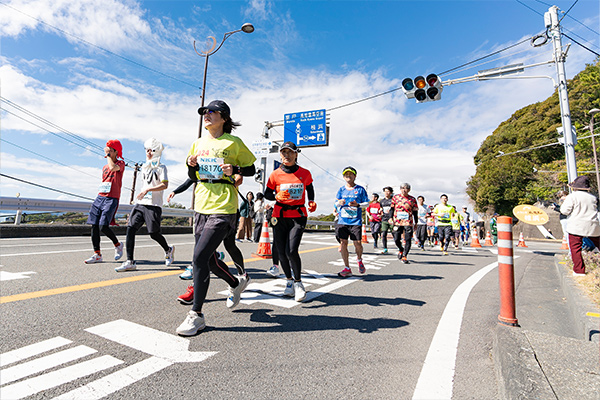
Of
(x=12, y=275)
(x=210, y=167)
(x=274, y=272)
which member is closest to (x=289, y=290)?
(x=274, y=272)

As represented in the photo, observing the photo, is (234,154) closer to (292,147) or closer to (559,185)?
(292,147)

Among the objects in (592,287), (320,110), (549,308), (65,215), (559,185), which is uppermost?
(320,110)

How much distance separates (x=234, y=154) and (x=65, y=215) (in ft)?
37.0

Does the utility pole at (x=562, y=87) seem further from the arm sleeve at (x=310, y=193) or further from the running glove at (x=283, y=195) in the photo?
the running glove at (x=283, y=195)

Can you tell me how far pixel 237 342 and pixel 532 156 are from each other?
44886mm

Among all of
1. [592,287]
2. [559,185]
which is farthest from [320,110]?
[559,185]

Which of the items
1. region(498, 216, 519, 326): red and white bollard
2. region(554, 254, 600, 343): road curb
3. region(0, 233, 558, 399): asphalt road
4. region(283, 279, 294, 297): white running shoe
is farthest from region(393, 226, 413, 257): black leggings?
region(498, 216, 519, 326): red and white bollard

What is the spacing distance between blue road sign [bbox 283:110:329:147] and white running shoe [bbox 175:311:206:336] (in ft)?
54.2

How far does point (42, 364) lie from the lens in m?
1.96

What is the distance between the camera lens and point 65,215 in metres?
11.4

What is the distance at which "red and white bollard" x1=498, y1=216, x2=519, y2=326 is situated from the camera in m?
2.83

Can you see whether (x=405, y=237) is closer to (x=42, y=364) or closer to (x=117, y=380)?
(x=117, y=380)

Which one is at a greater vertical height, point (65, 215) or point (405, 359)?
point (65, 215)

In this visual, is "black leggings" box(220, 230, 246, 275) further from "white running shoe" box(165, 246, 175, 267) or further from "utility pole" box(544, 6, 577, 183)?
"utility pole" box(544, 6, 577, 183)
